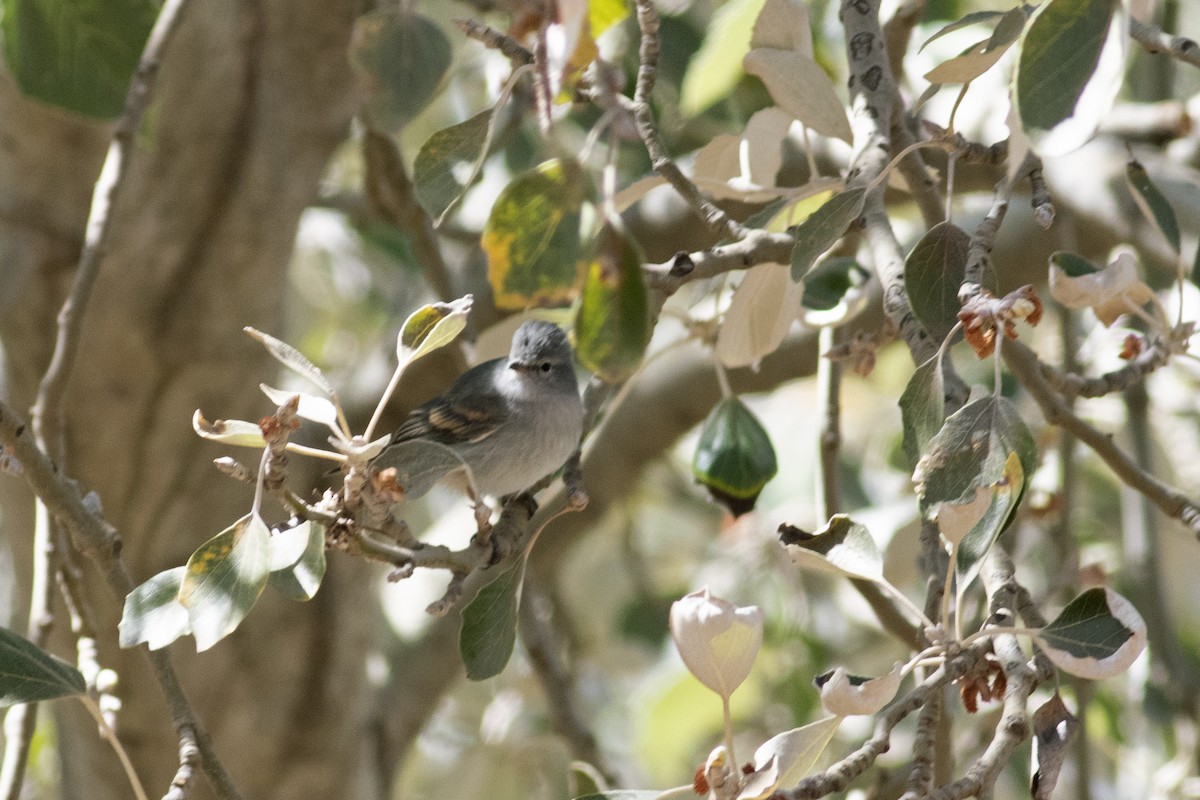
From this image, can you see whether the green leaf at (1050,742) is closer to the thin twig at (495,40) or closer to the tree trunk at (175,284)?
the thin twig at (495,40)

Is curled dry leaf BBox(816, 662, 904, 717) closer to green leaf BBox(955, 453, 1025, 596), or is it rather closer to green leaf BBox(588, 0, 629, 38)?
green leaf BBox(955, 453, 1025, 596)

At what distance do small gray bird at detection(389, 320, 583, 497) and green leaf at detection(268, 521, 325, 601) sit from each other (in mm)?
678

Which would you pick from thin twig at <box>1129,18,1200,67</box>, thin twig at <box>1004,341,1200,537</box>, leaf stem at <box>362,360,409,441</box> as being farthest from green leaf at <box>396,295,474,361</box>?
thin twig at <box>1129,18,1200,67</box>

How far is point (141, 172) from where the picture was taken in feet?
6.15

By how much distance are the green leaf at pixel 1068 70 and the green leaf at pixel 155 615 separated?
64cm

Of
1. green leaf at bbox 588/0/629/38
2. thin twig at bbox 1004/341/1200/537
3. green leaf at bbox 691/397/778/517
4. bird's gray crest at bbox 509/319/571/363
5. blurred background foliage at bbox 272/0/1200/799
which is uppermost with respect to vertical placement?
green leaf at bbox 588/0/629/38

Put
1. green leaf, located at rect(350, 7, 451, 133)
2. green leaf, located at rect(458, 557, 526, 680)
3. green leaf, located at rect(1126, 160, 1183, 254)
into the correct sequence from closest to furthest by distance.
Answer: green leaf, located at rect(458, 557, 526, 680) < green leaf, located at rect(1126, 160, 1183, 254) < green leaf, located at rect(350, 7, 451, 133)

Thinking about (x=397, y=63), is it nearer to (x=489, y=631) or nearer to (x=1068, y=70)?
(x=489, y=631)

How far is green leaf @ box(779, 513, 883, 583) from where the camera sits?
2.64 ft

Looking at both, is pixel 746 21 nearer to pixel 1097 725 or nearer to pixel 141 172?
pixel 141 172

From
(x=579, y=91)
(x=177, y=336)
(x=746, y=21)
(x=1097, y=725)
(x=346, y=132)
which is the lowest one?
(x=1097, y=725)

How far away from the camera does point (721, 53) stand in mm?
1744

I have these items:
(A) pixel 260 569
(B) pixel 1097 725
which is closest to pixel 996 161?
(A) pixel 260 569

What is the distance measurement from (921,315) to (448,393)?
0.81 meters
